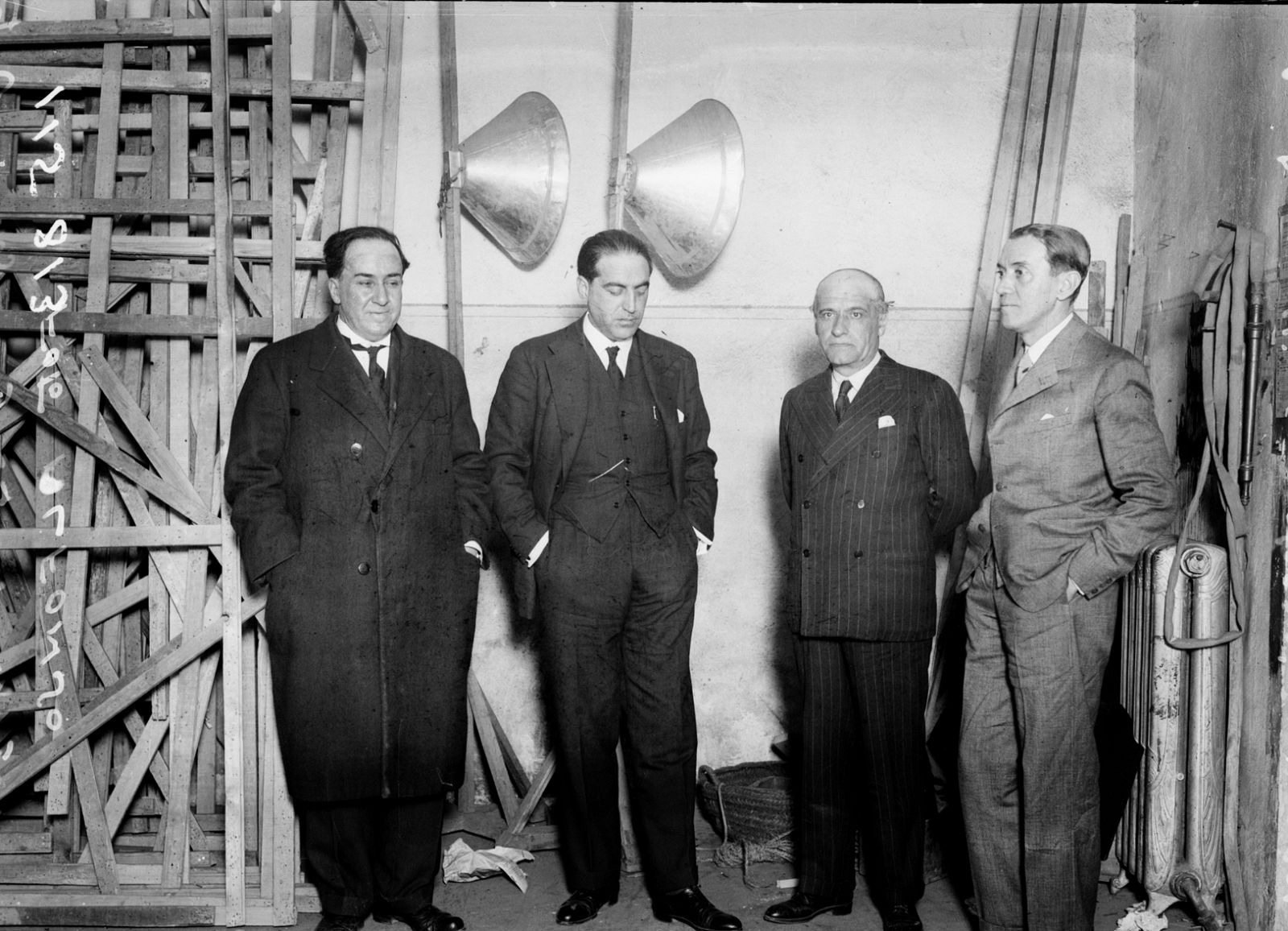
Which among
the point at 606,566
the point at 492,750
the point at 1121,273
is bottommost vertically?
the point at 492,750

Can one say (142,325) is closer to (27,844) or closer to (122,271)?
(122,271)

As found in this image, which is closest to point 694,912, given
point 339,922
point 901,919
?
point 901,919

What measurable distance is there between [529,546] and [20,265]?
7.25 feet

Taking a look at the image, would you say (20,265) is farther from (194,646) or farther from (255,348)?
(194,646)

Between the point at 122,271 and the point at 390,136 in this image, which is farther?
the point at 390,136

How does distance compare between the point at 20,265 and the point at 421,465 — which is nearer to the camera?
the point at 421,465

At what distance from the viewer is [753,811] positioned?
4.19 metres

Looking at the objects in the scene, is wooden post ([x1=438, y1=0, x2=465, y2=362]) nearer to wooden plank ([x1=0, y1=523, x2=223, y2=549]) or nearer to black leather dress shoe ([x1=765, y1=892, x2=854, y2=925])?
wooden plank ([x1=0, y1=523, x2=223, y2=549])

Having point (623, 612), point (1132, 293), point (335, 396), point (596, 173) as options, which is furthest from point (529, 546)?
point (1132, 293)

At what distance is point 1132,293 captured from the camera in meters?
4.39

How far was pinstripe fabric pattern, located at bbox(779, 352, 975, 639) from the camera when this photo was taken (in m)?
3.51

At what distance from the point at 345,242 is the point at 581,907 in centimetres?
225

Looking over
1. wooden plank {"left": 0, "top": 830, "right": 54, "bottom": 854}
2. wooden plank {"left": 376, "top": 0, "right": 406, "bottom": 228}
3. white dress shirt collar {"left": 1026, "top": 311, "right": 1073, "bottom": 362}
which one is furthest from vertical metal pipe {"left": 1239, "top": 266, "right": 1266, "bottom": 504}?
wooden plank {"left": 0, "top": 830, "right": 54, "bottom": 854}

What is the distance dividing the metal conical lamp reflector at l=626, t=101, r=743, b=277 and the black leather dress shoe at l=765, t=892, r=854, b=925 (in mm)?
2350
